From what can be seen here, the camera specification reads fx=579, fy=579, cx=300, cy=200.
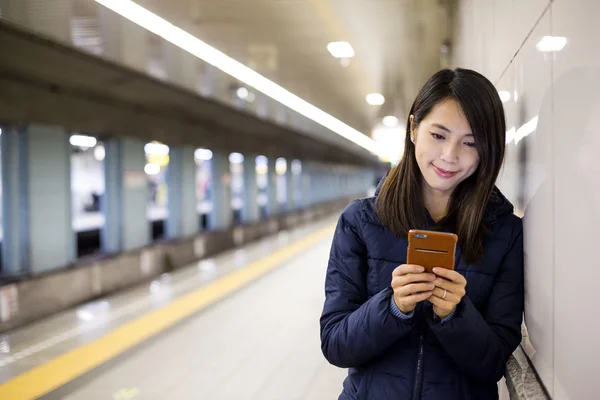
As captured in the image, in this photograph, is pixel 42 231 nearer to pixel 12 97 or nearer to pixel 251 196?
pixel 12 97

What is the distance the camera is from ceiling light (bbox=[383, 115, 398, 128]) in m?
15.9

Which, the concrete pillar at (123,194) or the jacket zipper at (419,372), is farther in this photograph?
the concrete pillar at (123,194)

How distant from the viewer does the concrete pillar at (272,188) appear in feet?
72.9

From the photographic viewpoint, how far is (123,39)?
21.8 ft

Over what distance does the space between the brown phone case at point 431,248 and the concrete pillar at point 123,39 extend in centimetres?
493

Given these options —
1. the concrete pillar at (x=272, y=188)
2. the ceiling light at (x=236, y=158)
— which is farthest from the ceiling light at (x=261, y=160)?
the ceiling light at (x=236, y=158)

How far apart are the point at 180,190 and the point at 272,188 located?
9042 mm

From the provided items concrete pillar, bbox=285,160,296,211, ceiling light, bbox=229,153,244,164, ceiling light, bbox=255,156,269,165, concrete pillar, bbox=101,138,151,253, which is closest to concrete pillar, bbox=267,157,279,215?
ceiling light, bbox=255,156,269,165

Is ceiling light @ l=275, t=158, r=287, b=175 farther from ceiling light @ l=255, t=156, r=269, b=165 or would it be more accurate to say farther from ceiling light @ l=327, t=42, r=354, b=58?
ceiling light @ l=327, t=42, r=354, b=58

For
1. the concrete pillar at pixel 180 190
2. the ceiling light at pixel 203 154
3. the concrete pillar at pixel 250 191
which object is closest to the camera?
Answer: the concrete pillar at pixel 180 190

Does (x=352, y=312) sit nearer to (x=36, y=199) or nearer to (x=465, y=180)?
(x=465, y=180)

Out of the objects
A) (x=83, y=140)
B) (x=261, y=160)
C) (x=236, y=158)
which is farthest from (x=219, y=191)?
(x=83, y=140)

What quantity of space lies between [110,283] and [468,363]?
8986mm

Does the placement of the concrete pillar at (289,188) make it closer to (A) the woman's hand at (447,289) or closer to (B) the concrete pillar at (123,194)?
(B) the concrete pillar at (123,194)
